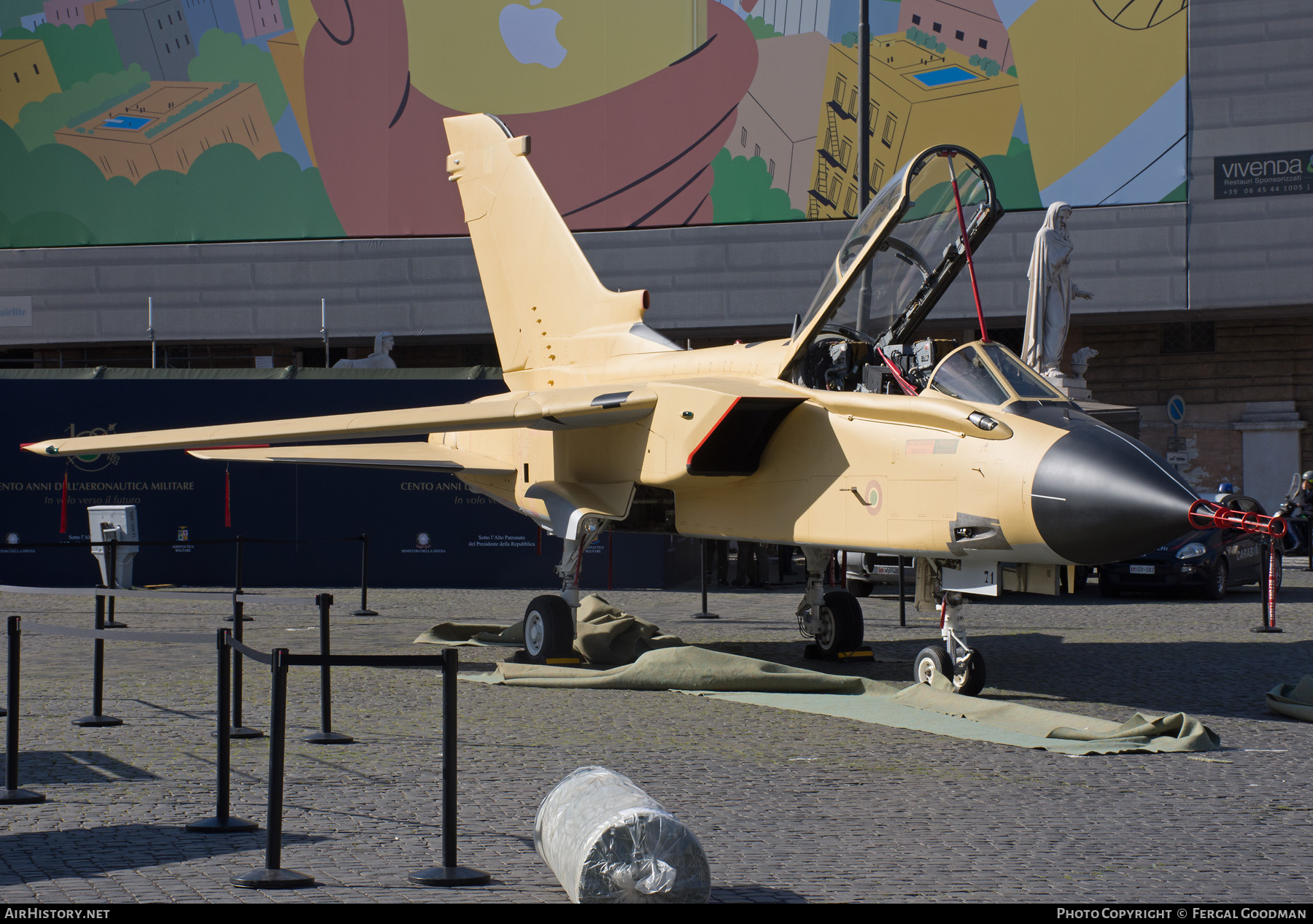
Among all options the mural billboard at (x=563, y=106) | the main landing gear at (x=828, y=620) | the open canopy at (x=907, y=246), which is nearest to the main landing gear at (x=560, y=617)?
the main landing gear at (x=828, y=620)

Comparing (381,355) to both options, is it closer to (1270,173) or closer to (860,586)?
(860,586)

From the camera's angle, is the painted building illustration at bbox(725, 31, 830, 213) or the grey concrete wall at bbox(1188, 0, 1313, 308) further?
the painted building illustration at bbox(725, 31, 830, 213)

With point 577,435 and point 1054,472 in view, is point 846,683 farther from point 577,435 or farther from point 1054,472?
point 577,435

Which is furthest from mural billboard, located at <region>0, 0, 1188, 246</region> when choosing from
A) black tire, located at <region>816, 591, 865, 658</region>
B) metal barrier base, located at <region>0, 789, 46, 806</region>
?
metal barrier base, located at <region>0, 789, 46, 806</region>

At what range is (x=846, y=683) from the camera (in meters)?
9.05

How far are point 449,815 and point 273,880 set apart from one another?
641mm

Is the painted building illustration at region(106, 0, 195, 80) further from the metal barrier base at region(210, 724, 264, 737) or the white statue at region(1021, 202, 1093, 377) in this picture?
the metal barrier base at region(210, 724, 264, 737)

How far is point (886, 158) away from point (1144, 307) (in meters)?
7.44

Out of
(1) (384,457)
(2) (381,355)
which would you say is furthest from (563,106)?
(1) (384,457)

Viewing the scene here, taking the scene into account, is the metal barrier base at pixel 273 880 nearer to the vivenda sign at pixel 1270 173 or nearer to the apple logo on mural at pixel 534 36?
the apple logo on mural at pixel 534 36

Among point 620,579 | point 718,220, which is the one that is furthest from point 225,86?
point 620,579

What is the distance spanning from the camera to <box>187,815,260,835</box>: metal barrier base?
4891mm

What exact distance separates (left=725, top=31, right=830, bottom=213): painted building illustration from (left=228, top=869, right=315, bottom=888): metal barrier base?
90.6ft

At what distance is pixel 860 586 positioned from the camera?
1827 centimetres
